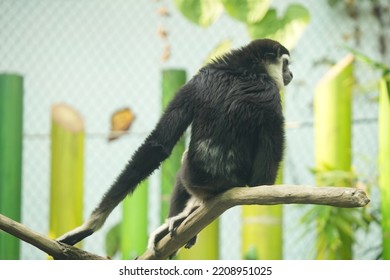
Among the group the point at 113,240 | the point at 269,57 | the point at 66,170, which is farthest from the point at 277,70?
the point at 113,240

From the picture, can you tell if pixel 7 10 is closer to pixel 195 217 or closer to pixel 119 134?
pixel 119 134

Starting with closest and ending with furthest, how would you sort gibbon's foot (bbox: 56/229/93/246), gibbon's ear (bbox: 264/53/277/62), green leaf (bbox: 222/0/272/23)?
1. gibbon's foot (bbox: 56/229/93/246)
2. gibbon's ear (bbox: 264/53/277/62)
3. green leaf (bbox: 222/0/272/23)

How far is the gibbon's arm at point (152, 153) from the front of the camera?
166cm

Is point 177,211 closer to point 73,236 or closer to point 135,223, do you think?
point 73,236

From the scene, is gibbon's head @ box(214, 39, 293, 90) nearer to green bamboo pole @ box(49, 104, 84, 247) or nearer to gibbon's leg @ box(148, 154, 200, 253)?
gibbon's leg @ box(148, 154, 200, 253)

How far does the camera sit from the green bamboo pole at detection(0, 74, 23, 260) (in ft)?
7.89

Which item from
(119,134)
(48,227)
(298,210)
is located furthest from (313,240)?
(48,227)

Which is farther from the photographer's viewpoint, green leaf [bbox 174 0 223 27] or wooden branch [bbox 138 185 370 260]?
green leaf [bbox 174 0 223 27]

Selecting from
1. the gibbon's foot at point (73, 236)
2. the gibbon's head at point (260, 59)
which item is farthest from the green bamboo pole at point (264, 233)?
the gibbon's foot at point (73, 236)

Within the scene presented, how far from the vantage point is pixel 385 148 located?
2.40 m

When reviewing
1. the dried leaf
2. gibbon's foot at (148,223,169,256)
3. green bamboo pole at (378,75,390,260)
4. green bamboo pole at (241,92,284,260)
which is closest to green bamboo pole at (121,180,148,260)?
the dried leaf

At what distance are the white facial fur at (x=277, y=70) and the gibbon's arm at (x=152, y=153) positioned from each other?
0.23 m

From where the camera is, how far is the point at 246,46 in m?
1.82
